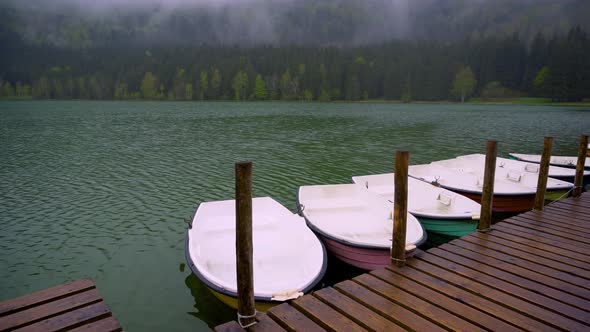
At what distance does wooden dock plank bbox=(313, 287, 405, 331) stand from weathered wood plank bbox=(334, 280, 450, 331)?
89 millimetres

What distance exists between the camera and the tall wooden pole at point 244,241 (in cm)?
490

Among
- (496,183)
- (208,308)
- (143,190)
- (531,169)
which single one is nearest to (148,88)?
(143,190)

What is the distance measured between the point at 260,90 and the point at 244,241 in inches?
6000

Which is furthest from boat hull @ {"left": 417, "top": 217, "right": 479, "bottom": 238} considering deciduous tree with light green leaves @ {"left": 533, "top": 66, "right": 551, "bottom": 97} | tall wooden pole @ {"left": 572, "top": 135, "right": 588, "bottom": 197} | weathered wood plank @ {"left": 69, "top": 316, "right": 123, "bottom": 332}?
deciduous tree with light green leaves @ {"left": 533, "top": 66, "right": 551, "bottom": 97}

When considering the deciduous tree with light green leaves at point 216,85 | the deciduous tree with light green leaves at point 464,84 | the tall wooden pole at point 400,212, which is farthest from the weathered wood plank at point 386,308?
the deciduous tree with light green leaves at point 216,85

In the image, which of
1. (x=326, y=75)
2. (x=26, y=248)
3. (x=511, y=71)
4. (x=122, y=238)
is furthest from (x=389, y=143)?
(x=511, y=71)

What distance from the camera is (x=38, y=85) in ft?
579

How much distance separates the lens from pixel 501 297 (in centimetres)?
564

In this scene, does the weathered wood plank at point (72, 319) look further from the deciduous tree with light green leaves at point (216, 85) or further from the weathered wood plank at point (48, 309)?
the deciduous tree with light green leaves at point (216, 85)

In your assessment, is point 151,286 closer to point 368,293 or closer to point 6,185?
point 368,293

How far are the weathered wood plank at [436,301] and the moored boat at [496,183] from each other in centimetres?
903

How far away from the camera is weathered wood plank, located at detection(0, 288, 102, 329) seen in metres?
4.89

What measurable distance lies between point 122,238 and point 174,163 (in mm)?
13065

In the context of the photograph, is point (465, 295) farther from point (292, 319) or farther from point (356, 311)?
point (292, 319)
